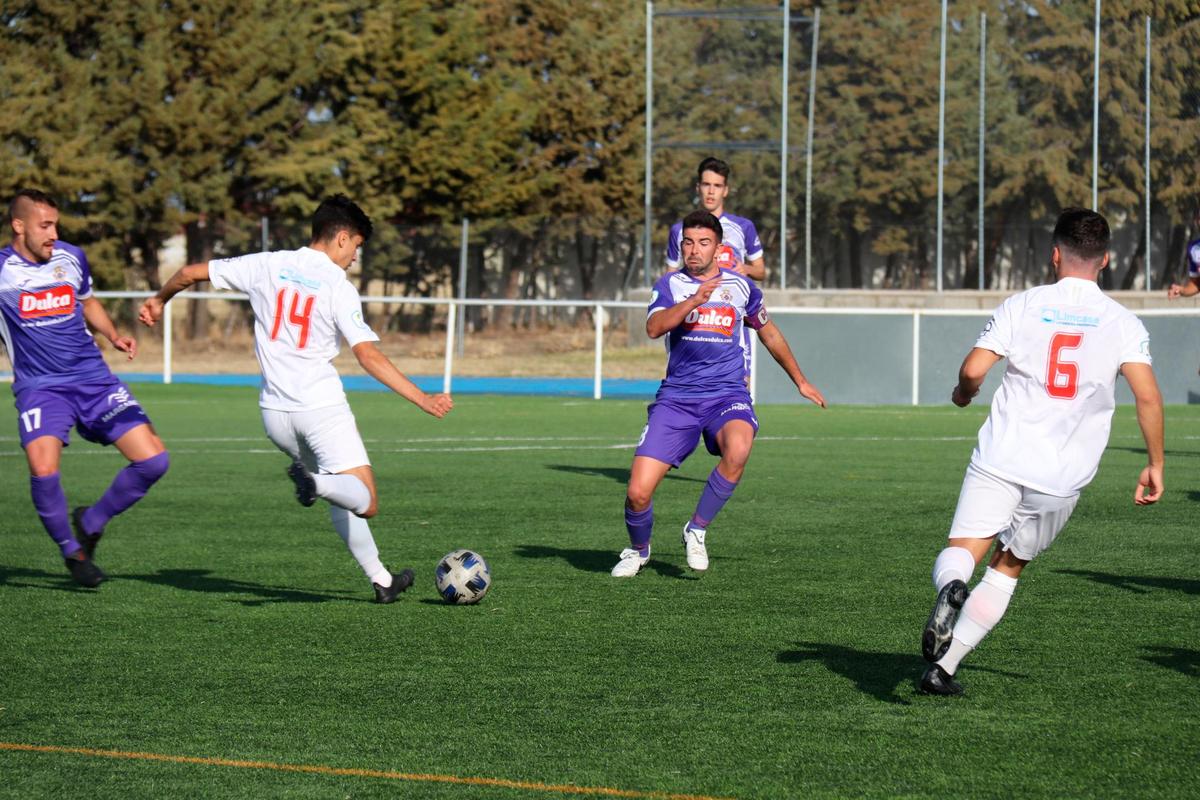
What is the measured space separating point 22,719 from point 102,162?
106 feet

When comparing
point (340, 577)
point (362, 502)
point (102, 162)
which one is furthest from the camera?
point (102, 162)

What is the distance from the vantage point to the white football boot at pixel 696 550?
8.45 m

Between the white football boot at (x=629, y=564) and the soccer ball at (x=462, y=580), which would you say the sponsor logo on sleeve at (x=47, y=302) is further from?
the white football boot at (x=629, y=564)

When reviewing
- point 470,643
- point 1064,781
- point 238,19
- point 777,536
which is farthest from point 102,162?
point 1064,781

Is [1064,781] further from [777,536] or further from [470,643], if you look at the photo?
[777,536]

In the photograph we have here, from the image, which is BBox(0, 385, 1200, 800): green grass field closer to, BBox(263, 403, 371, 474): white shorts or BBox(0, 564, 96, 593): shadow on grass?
BBox(0, 564, 96, 593): shadow on grass

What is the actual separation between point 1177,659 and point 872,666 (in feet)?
3.91

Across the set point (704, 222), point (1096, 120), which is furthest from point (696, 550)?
point (1096, 120)

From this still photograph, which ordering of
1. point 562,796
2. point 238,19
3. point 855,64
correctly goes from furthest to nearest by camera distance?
point 855,64 < point 238,19 < point 562,796

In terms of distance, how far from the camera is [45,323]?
803cm

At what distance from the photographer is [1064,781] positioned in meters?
4.58


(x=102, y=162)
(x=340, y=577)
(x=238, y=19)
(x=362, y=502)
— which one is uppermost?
(x=238, y=19)

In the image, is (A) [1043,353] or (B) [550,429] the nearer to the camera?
(A) [1043,353]

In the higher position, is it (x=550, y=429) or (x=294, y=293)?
(x=294, y=293)
